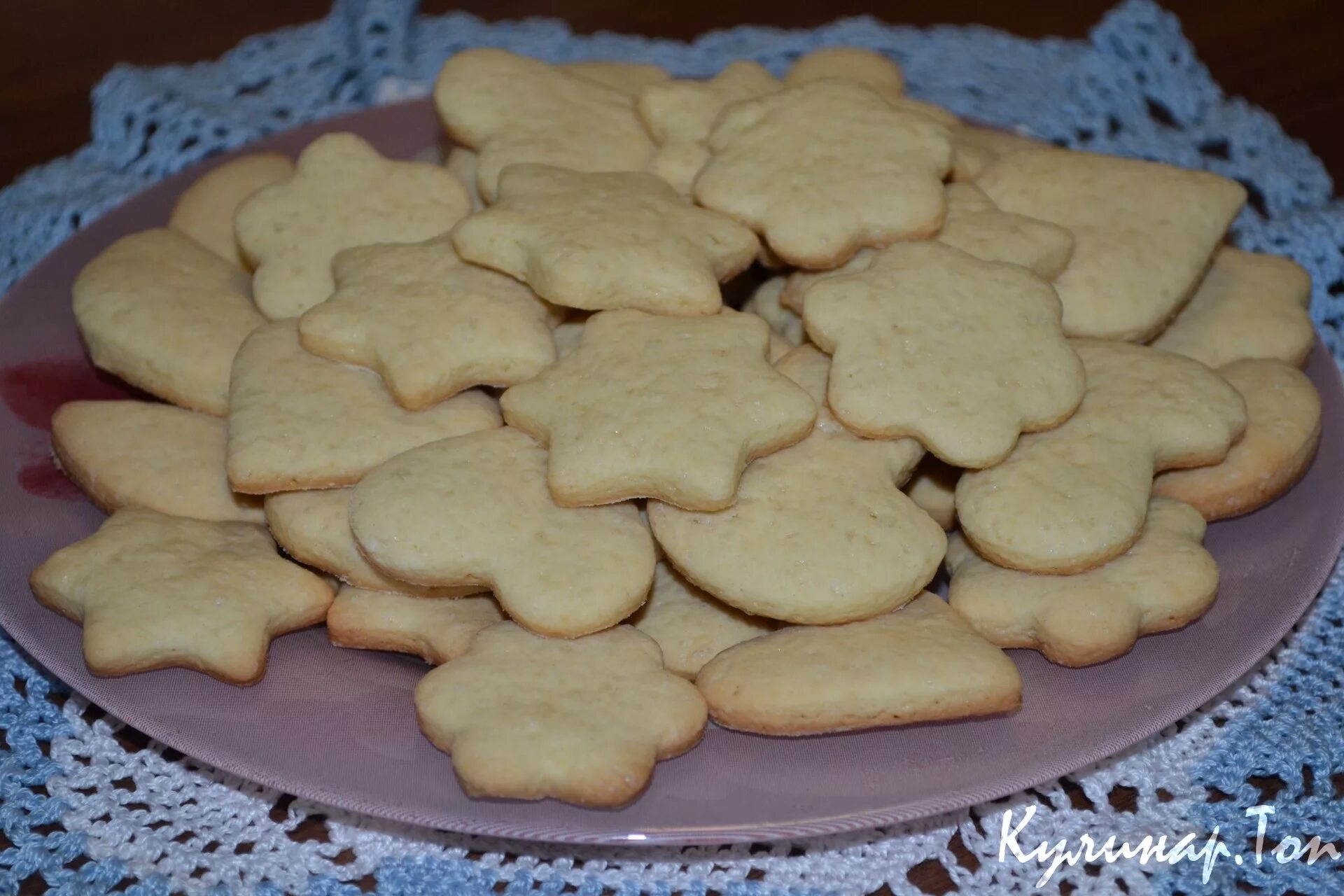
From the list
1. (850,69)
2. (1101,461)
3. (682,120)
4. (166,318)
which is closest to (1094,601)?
(1101,461)

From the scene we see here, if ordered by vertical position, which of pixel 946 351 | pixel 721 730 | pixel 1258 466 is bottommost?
pixel 721 730

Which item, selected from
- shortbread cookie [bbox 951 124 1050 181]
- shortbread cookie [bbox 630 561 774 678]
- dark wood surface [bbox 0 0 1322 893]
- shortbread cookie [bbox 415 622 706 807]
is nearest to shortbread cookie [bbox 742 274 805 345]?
shortbread cookie [bbox 951 124 1050 181]

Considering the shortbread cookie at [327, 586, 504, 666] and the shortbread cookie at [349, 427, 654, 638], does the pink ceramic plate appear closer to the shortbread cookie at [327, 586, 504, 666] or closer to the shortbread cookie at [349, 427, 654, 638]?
the shortbread cookie at [327, 586, 504, 666]

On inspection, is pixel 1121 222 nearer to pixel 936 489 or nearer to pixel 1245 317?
pixel 1245 317

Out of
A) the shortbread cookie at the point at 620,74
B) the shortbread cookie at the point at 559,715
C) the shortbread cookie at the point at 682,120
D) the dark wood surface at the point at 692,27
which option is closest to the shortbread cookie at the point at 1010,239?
the shortbread cookie at the point at 682,120

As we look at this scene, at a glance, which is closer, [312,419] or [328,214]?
[312,419]

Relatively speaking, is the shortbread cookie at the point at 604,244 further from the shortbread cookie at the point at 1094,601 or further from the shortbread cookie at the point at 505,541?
the shortbread cookie at the point at 1094,601

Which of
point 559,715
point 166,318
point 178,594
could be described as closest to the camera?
point 559,715
